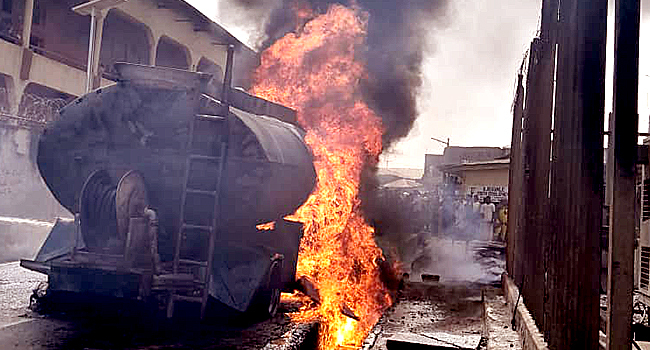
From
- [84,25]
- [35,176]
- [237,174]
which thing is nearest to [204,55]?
[84,25]

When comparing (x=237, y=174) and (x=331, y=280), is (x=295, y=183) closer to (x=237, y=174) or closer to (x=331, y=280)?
(x=237, y=174)

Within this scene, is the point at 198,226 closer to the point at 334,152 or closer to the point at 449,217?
the point at 334,152

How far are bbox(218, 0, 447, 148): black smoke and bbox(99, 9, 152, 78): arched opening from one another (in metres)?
7.01

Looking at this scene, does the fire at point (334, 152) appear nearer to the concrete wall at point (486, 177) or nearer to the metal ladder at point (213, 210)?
the metal ladder at point (213, 210)

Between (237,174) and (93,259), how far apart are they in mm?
1821

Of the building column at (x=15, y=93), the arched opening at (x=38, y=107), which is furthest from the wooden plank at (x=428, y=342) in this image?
the building column at (x=15, y=93)

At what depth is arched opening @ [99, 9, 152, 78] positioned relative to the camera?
67.5 feet

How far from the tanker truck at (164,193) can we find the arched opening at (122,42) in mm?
13337

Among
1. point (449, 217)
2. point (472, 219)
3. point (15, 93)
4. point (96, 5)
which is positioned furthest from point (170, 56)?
point (472, 219)

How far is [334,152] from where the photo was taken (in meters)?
11.4

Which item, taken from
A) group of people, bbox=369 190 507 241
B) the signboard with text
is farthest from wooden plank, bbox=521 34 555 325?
the signboard with text

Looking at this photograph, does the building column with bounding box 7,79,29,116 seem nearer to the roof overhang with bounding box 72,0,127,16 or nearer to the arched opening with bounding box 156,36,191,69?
the roof overhang with bounding box 72,0,127,16

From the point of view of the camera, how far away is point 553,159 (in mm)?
3930

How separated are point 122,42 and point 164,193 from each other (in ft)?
52.3
